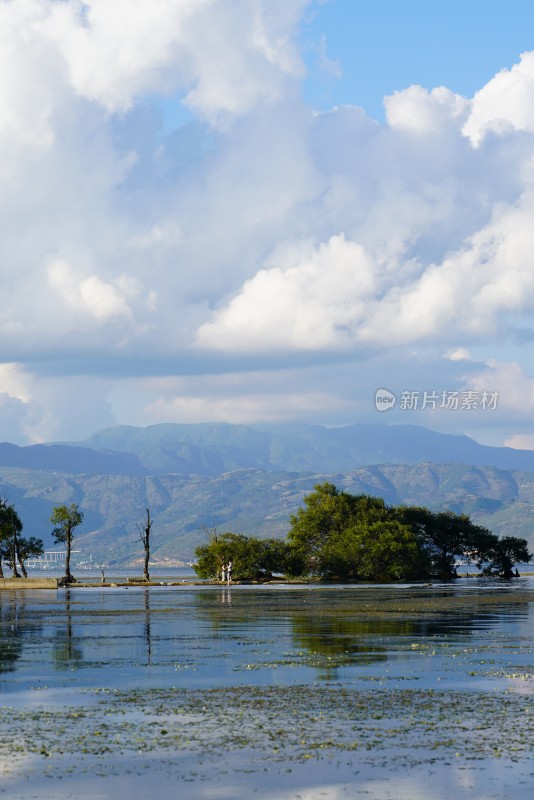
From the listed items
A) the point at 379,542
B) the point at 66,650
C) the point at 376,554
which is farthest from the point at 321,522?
the point at 66,650

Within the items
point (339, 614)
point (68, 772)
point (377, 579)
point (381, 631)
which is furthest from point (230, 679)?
point (377, 579)

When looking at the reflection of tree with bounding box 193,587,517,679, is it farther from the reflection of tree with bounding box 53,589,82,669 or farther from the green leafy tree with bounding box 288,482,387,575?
the green leafy tree with bounding box 288,482,387,575

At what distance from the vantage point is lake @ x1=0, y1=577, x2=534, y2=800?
66.3ft

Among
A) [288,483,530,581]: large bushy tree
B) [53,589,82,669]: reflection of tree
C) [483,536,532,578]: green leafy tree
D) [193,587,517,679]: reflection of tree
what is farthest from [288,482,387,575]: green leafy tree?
[53,589,82,669]: reflection of tree

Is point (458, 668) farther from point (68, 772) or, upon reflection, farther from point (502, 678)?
point (68, 772)

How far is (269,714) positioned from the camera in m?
27.2

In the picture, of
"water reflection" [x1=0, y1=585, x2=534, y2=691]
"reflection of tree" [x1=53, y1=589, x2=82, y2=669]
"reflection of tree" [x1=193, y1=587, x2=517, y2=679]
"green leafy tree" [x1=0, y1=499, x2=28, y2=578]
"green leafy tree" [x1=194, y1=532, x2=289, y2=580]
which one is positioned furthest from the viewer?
"green leafy tree" [x1=194, y1=532, x2=289, y2=580]

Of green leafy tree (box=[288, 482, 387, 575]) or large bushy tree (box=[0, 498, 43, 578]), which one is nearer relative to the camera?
large bushy tree (box=[0, 498, 43, 578])

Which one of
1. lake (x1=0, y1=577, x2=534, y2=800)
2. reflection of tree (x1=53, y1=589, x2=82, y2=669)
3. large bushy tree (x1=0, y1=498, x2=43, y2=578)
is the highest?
large bushy tree (x1=0, y1=498, x2=43, y2=578)

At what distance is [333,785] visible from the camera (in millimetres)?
19750

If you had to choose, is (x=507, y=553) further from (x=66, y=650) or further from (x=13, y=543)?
(x=66, y=650)

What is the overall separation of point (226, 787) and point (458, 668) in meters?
18.2

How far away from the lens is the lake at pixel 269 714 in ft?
66.3

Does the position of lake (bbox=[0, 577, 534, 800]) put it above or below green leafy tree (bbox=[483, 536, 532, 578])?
below
